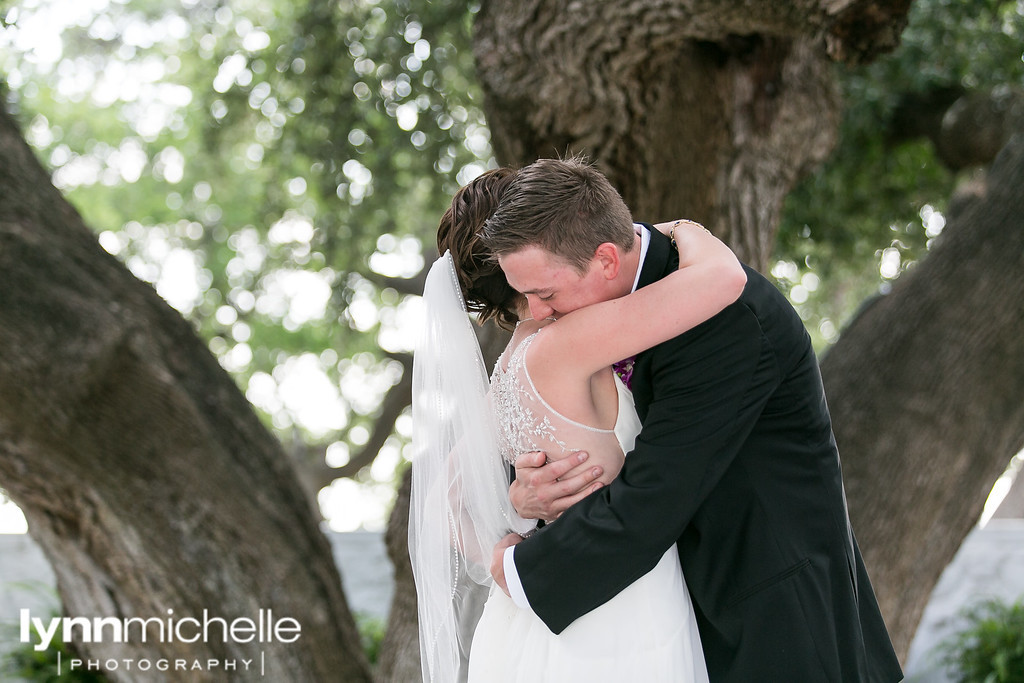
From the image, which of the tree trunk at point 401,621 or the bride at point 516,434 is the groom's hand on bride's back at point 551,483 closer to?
the bride at point 516,434

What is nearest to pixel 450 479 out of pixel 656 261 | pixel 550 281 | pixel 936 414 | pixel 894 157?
pixel 550 281

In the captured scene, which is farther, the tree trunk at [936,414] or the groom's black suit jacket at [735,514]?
the tree trunk at [936,414]

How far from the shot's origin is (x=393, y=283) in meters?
10.6

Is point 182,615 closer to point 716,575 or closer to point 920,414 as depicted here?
point 716,575

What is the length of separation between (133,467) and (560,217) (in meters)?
2.61

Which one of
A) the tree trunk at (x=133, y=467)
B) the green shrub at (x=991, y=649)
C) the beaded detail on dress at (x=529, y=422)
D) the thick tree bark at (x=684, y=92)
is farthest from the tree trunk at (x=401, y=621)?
the green shrub at (x=991, y=649)

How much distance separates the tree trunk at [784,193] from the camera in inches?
157

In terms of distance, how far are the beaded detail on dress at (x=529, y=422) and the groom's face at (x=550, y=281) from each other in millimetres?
127

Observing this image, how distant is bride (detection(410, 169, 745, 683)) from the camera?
2.23 meters

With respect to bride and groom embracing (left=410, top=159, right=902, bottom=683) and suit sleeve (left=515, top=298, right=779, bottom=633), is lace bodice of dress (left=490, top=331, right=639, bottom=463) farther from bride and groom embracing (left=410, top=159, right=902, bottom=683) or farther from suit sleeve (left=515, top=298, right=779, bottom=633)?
suit sleeve (left=515, top=298, right=779, bottom=633)

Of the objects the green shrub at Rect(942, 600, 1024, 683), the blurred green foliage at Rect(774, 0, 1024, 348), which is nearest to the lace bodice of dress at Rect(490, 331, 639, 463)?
the blurred green foliage at Rect(774, 0, 1024, 348)

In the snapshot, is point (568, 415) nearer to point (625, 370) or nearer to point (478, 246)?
point (625, 370)

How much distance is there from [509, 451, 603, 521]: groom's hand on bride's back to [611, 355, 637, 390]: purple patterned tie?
0.21 metres

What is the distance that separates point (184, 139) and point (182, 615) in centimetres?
955
